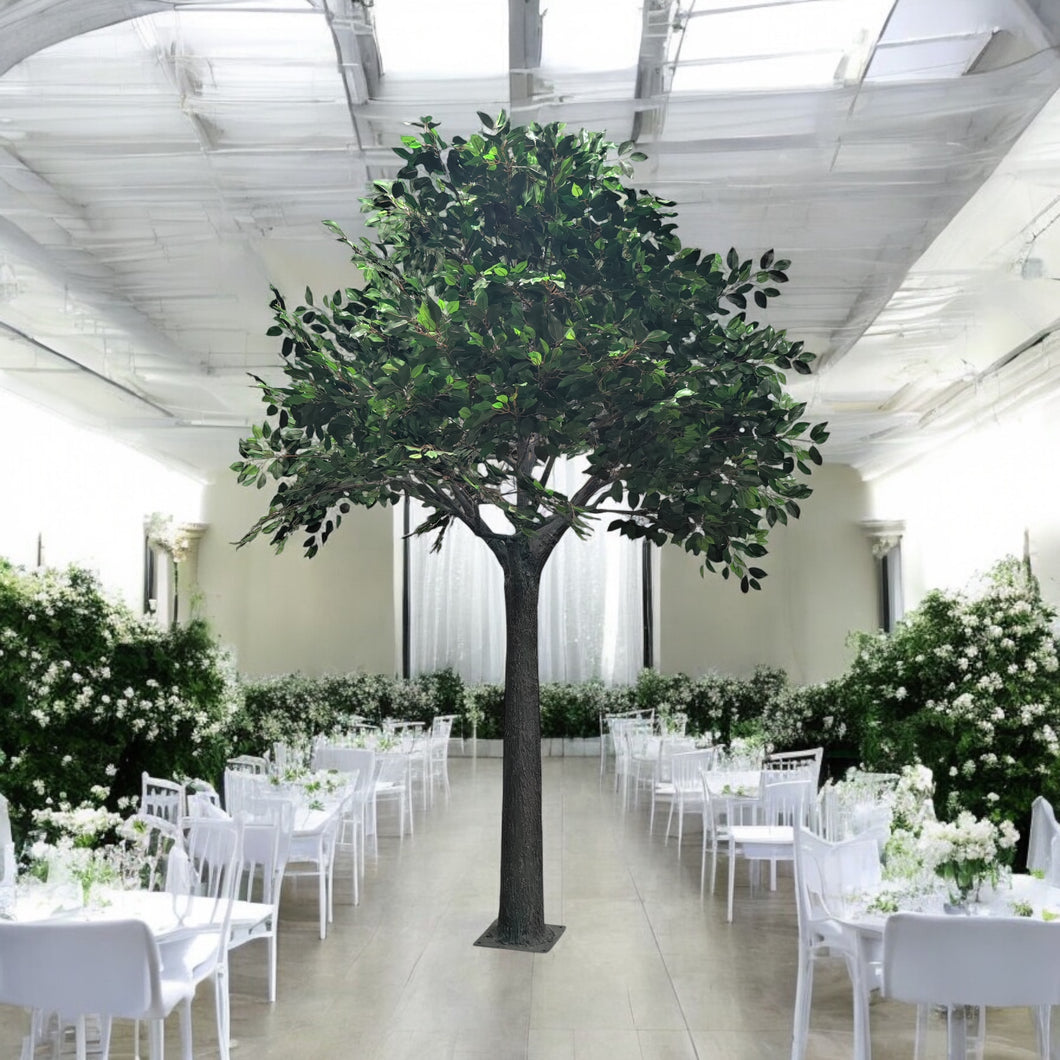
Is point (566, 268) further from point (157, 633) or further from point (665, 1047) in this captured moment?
point (157, 633)

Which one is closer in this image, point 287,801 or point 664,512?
point 664,512

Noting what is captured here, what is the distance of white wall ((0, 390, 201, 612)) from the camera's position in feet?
34.2

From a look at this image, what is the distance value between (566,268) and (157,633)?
4601mm

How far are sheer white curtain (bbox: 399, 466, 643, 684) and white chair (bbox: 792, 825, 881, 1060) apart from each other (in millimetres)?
12246

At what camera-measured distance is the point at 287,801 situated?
5621 millimetres

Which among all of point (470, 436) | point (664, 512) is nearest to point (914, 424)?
point (664, 512)

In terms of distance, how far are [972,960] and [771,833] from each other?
3.52m

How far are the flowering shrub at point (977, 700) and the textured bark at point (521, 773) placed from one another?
284 cm

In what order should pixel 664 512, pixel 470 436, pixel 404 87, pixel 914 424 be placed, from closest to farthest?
1. pixel 470 436
2. pixel 664 512
3. pixel 404 87
4. pixel 914 424

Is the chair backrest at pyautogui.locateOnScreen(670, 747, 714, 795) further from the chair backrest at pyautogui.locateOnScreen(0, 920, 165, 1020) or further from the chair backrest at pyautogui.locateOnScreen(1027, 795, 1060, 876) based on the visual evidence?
the chair backrest at pyautogui.locateOnScreen(0, 920, 165, 1020)

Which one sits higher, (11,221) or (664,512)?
(11,221)

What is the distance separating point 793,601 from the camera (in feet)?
49.3

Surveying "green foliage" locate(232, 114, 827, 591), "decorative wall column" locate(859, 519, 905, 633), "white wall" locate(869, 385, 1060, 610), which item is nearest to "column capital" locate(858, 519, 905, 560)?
"decorative wall column" locate(859, 519, 905, 633)

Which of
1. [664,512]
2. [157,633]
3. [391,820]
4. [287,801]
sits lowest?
[391,820]
